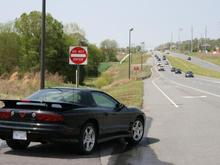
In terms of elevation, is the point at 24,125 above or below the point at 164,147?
above

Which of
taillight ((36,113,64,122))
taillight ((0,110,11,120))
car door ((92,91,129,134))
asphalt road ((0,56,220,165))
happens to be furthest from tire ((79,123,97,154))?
taillight ((0,110,11,120))

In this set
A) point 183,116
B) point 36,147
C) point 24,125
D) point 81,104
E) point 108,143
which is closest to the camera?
point 24,125

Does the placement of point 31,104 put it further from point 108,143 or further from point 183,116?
point 183,116

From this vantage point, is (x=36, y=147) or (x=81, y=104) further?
(x=36, y=147)

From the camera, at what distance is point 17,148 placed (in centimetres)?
1021

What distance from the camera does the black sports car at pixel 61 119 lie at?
9.08 meters

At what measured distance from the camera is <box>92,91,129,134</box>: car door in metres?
10.3

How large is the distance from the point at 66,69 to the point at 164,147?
81270 millimetres

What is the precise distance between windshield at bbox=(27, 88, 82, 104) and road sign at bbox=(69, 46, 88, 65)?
6.26 metres

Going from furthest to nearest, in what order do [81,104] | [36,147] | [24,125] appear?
1. [36,147]
2. [81,104]
3. [24,125]

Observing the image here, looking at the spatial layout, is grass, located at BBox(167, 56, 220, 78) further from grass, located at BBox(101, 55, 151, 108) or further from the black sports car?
the black sports car

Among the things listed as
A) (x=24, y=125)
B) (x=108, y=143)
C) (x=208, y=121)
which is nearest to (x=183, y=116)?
(x=208, y=121)

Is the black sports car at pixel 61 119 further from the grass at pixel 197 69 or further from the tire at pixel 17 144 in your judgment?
the grass at pixel 197 69

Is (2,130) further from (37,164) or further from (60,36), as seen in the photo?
(60,36)
